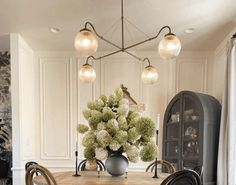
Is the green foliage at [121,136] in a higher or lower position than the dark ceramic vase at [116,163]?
higher

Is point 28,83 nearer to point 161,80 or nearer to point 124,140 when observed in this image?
point 161,80

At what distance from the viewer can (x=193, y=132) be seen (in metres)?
3.71

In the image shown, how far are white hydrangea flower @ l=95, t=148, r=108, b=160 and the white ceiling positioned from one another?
1.66m

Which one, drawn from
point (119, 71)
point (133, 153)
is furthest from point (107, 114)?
point (119, 71)

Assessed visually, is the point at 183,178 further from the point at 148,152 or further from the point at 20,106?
the point at 20,106

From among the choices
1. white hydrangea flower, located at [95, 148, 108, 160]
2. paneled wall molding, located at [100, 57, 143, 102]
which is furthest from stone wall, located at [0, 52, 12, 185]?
white hydrangea flower, located at [95, 148, 108, 160]

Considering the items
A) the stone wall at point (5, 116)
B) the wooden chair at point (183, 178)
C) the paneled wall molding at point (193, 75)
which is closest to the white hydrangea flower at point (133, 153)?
the wooden chair at point (183, 178)

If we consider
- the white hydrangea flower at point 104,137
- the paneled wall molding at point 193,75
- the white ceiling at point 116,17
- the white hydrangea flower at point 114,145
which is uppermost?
the white ceiling at point 116,17

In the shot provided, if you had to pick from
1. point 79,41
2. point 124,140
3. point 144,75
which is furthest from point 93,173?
point 79,41

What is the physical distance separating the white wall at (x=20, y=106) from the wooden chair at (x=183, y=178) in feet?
8.59

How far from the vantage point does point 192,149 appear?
145 inches

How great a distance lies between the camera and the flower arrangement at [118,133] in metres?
2.28

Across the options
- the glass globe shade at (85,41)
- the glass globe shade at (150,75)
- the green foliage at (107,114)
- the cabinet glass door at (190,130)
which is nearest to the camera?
the glass globe shade at (85,41)

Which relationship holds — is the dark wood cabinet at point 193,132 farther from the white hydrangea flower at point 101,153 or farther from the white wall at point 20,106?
the white wall at point 20,106
